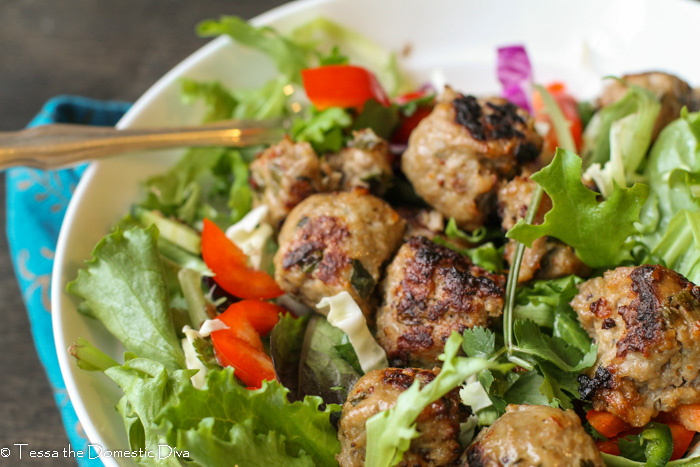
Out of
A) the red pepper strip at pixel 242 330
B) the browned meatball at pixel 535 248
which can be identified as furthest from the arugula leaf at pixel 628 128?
the red pepper strip at pixel 242 330

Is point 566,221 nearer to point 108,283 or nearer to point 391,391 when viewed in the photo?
point 391,391

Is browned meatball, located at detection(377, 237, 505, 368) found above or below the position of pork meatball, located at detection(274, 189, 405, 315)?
below

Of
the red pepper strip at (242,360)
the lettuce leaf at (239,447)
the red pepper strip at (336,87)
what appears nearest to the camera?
the lettuce leaf at (239,447)

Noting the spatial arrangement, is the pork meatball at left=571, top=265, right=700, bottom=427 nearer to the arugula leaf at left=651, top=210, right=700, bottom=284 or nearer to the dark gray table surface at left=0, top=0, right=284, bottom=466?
the arugula leaf at left=651, top=210, right=700, bottom=284

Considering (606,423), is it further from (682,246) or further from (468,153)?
(468,153)

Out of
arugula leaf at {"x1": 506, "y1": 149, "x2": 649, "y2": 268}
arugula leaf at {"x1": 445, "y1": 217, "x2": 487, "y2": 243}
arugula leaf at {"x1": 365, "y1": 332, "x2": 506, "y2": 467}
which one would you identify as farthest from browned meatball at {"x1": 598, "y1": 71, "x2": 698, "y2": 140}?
arugula leaf at {"x1": 365, "y1": 332, "x2": 506, "y2": 467}

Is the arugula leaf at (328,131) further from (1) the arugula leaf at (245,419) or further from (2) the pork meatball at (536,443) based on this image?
(2) the pork meatball at (536,443)

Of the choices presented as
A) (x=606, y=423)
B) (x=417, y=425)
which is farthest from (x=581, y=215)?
(x=417, y=425)
